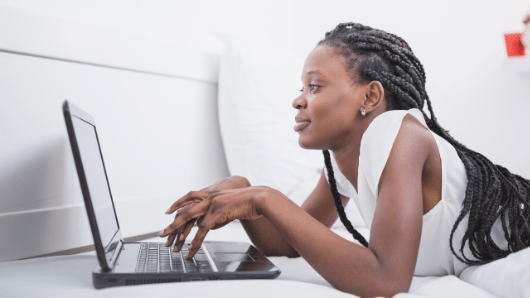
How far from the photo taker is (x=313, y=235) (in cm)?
64

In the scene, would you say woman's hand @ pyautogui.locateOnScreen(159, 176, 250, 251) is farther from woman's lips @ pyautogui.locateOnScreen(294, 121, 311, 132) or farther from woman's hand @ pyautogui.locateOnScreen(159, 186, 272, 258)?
woman's lips @ pyautogui.locateOnScreen(294, 121, 311, 132)

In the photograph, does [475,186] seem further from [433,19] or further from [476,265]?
[433,19]

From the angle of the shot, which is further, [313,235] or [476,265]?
[476,265]

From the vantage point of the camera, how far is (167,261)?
0.65m

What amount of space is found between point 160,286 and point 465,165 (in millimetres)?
560

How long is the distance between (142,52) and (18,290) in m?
0.66

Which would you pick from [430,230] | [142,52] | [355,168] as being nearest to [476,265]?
[430,230]

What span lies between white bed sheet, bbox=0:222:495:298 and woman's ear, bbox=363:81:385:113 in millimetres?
328

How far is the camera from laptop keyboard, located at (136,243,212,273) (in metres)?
0.60

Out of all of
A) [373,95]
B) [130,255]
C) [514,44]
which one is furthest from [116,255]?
[514,44]

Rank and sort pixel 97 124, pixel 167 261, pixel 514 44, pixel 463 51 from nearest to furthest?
pixel 167 261
pixel 97 124
pixel 514 44
pixel 463 51

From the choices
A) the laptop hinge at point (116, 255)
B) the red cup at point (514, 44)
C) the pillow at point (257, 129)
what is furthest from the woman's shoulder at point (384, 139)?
the red cup at point (514, 44)

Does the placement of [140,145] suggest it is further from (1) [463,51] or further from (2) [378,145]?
(1) [463,51]

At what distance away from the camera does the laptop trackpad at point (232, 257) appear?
27.6 inches
